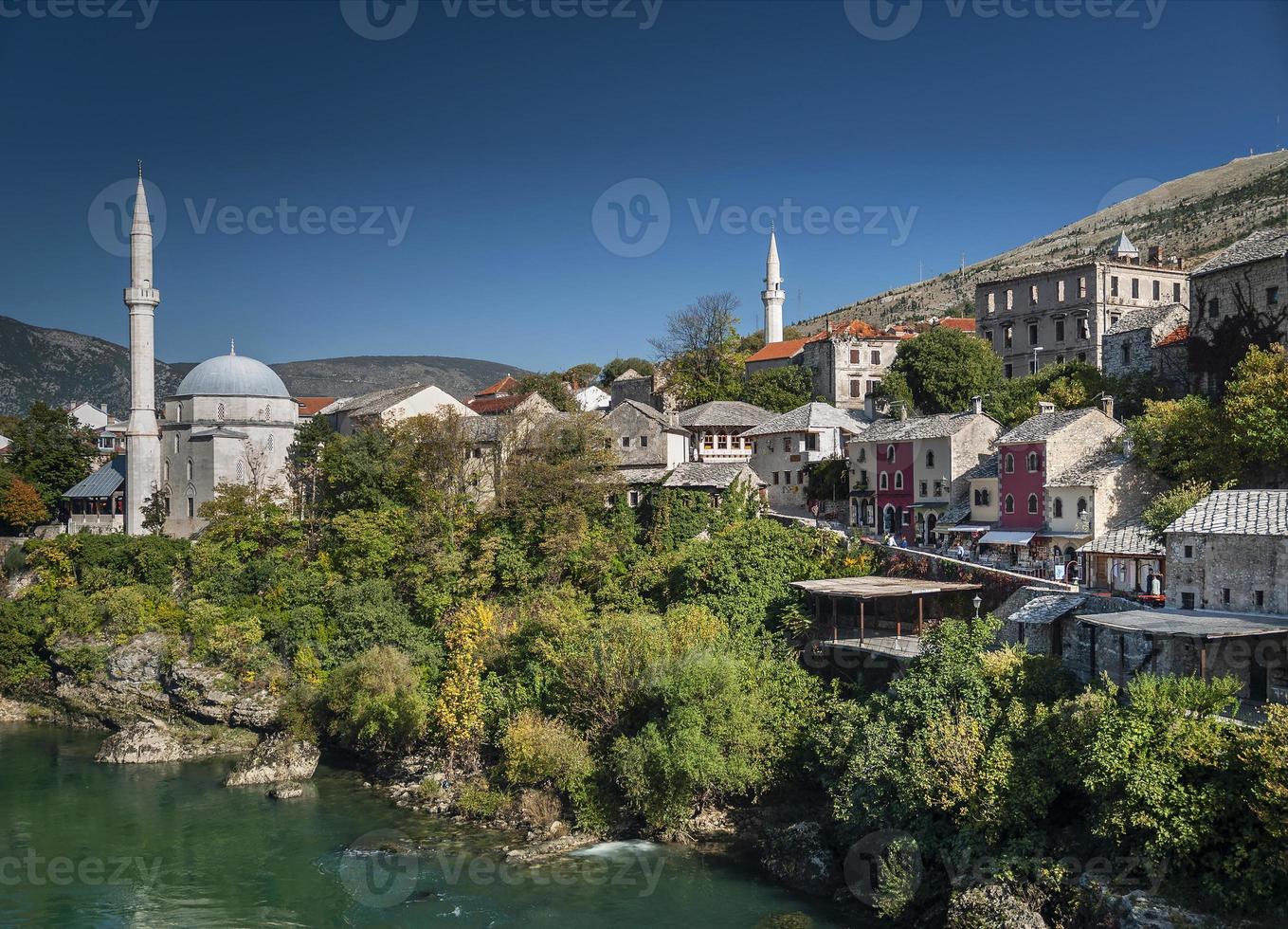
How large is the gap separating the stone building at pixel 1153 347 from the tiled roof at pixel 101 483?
47.1 meters

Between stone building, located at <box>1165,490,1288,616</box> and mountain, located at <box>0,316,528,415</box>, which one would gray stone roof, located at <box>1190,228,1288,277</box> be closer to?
stone building, located at <box>1165,490,1288,616</box>

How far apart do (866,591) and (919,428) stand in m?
12.7

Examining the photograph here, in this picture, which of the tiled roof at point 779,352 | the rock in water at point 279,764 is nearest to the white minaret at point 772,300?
the tiled roof at point 779,352

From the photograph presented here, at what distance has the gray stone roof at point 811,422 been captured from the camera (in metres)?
47.0

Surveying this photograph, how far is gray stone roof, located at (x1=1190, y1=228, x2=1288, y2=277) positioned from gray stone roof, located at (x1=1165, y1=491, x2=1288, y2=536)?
12969 mm

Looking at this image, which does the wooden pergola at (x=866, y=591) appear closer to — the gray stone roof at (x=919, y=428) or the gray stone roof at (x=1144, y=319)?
the gray stone roof at (x=919, y=428)

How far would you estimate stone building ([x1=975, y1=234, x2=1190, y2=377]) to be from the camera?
49.2 metres

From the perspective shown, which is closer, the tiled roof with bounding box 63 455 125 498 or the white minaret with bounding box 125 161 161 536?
the white minaret with bounding box 125 161 161 536

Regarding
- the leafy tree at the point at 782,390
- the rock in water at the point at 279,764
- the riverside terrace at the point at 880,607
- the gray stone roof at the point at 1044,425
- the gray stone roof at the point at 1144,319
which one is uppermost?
the gray stone roof at the point at 1144,319

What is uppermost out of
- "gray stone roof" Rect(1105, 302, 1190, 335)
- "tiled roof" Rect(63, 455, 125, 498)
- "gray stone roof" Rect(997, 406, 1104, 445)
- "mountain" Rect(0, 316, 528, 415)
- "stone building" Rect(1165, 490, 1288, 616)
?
"mountain" Rect(0, 316, 528, 415)

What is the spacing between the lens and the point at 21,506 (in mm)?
53375

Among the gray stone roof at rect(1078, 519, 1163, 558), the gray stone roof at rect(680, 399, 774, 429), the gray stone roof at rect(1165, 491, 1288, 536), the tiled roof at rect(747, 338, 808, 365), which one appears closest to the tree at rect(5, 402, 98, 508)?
the gray stone roof at rect(680, 399, 774, 429)

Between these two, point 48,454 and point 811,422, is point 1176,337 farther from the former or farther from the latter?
point 48,454

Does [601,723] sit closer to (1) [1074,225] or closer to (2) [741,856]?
(2) [741,856]
